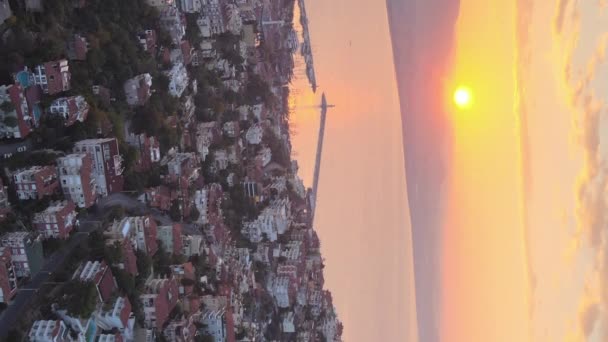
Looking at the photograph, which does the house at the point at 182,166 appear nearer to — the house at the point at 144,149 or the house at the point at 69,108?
the house at the point at 144,149

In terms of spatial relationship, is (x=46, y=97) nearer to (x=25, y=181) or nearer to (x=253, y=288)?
(x=25, y=181)

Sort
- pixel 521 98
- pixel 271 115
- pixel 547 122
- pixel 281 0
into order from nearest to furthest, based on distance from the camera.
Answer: pixel 547 122 → pixel 521 98 → pixel 271 115 → pixel 281 0

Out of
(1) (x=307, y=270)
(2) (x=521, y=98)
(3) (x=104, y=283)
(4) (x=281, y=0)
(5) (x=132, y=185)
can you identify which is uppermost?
(4) (x=281, y=0)

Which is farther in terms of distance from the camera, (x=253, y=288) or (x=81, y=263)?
(x=253, y=288)

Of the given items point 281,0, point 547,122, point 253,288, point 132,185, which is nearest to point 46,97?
point 132,185

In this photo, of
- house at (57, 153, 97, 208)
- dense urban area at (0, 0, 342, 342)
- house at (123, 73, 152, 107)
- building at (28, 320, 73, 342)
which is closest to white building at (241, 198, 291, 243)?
dense urban area at (0, 0, 342, 342)

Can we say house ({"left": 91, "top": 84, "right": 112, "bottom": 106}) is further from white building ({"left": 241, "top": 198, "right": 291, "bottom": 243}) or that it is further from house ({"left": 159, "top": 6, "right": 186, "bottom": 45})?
white building ({"left": 241, "top": 198, "right": 291, "bottom": 243})
